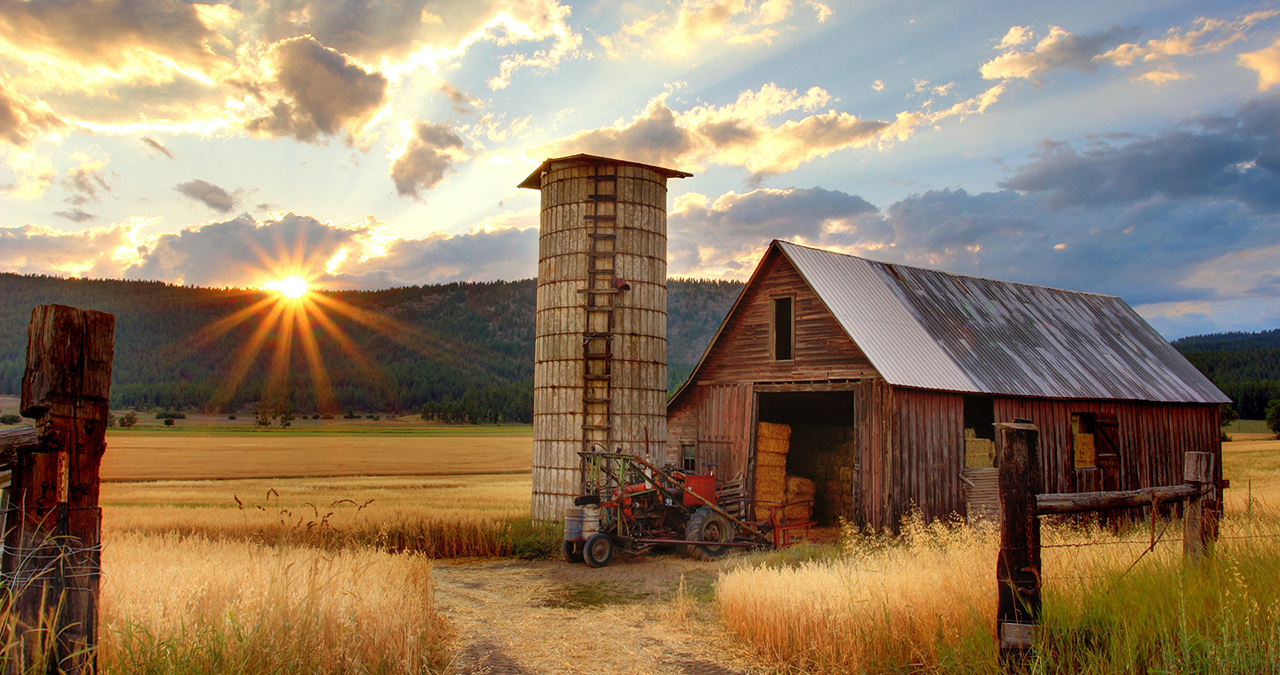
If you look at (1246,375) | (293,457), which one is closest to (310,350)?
(293,457)

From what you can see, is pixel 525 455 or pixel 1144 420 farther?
pixel 525 455

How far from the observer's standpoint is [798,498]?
20.4m

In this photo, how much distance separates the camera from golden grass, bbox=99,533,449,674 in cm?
584

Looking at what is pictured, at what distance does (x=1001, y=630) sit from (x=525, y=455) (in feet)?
174

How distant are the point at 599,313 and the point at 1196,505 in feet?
46.4

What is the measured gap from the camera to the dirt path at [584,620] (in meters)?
8.76

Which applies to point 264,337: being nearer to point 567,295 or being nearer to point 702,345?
point 702,345

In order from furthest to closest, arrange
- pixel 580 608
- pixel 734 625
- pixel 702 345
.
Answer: pixel 702 345 → pixel 580 608 → pixel 734 625

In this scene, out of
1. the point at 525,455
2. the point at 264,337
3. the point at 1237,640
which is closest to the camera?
the point at 1237,640

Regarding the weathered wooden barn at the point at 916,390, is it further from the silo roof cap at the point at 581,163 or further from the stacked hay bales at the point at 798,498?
the silo roof cap at the point at 581,163

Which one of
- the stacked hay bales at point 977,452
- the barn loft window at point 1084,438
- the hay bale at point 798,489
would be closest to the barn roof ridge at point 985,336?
the barn loft window at point 1084,438

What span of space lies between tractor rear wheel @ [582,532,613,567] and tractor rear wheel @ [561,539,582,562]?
17.2 inches

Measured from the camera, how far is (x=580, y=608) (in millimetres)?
12141

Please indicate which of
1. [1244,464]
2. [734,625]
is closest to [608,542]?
[734,625]
